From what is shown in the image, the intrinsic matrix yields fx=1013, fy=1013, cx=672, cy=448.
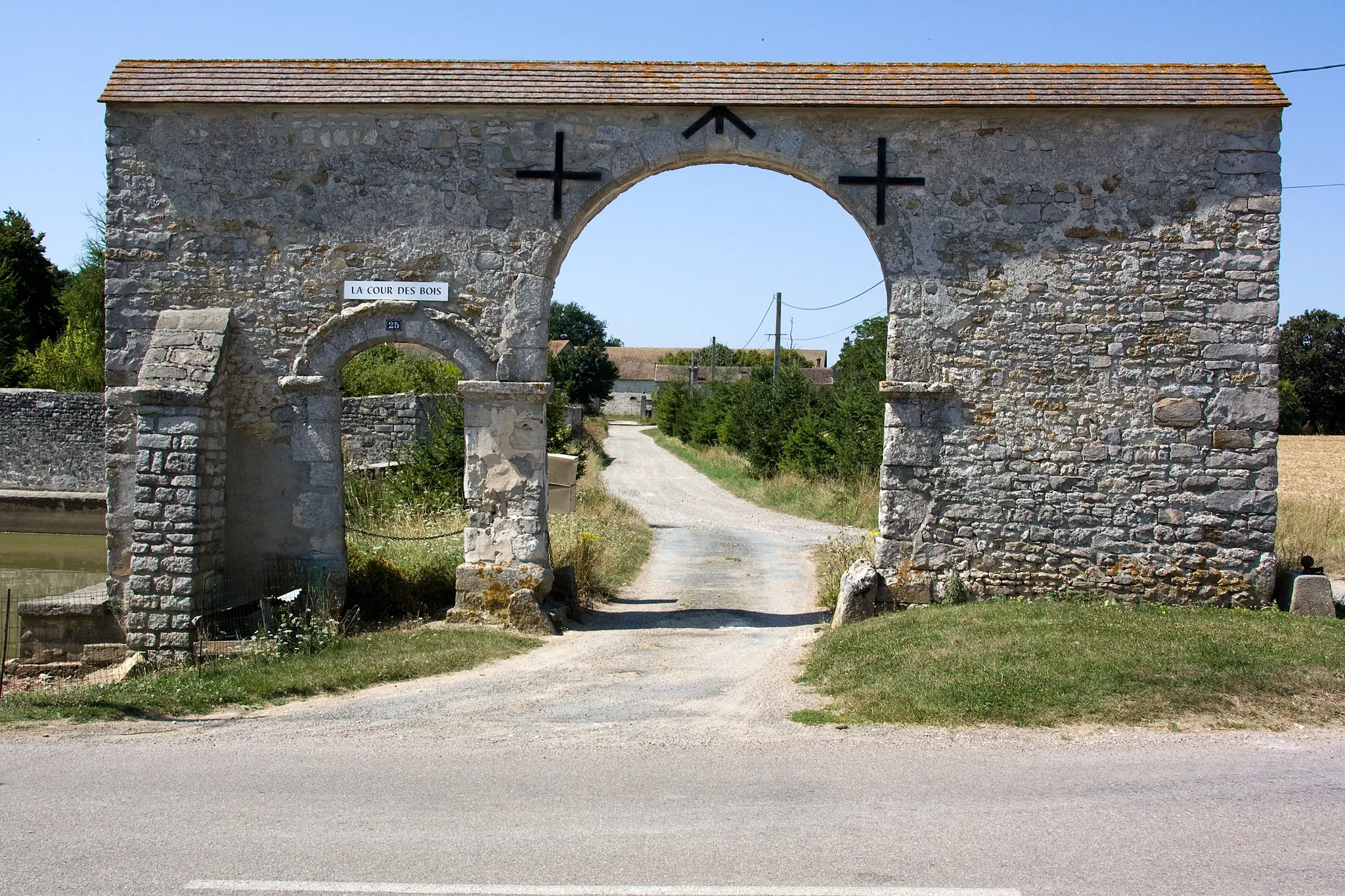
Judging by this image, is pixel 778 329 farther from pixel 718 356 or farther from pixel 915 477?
pixel 718 356

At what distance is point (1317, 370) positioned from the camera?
47781 millimetres

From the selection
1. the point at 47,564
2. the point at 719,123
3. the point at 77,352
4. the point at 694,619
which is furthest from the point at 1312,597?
the point at 77,352

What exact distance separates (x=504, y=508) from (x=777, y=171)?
14.1 feet

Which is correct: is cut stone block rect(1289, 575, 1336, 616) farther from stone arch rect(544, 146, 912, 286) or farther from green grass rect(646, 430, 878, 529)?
green grass rect(646, 430, 878, 529)

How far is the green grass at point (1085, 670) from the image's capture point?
258 inches

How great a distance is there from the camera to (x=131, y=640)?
955cm

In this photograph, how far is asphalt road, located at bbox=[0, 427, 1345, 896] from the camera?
4094mm

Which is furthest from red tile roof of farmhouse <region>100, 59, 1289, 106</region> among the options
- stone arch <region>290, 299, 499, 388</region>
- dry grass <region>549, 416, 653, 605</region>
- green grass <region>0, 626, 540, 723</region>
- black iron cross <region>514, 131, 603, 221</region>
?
dry grass <region>549, 416, 653, 605</region>

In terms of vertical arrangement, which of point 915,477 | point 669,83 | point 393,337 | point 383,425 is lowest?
point 915,477

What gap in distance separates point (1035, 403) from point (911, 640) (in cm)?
282

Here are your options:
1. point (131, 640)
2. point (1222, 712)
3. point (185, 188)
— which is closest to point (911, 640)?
point (1222, 712)

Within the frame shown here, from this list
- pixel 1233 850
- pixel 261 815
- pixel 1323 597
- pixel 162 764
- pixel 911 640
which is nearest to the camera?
pixel 1233 850

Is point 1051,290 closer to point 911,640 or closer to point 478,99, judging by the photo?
point 911,640

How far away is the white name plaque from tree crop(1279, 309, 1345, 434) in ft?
158
